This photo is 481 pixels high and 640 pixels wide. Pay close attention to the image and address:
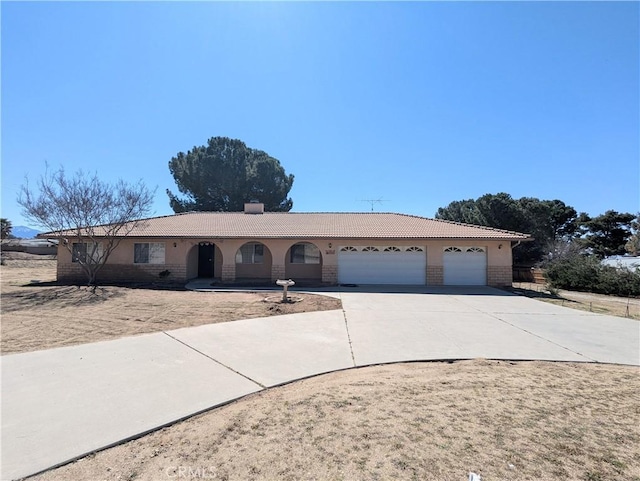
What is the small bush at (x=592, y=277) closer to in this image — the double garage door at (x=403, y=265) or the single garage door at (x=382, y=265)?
the double garage door at (x=403, y=265)

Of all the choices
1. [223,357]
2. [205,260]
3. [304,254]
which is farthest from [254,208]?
[223,357]

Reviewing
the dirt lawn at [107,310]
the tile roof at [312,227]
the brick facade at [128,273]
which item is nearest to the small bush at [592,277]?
the tile roof at [312,227]

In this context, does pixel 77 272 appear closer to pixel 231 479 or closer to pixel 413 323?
pixel 413 323

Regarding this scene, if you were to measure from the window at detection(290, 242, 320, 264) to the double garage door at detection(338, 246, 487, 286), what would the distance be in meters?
1.53

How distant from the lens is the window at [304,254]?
18.2m

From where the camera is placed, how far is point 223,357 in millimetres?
5793

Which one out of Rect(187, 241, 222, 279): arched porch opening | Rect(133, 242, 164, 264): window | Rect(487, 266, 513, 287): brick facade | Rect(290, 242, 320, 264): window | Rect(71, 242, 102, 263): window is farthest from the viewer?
Rect(187, 241, 222, 279): arched porch opening

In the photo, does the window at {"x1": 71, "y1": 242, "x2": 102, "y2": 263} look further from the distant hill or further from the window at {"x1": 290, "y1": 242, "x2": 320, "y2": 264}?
the window at {"x1": 290, "y1": 242, "x2": 320, "y2": 264}

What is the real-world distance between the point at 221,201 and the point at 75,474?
103 ft

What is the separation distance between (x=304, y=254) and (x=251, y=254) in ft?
9.74

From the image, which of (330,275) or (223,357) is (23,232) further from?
(223,357)

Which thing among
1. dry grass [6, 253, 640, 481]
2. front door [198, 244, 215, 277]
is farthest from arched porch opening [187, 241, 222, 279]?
dry grass [6, 253, 640, 481]

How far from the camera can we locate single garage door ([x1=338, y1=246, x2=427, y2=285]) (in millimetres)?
17312

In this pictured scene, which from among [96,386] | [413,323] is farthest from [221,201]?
[96,386]
